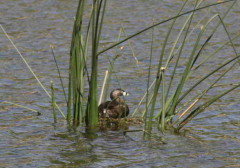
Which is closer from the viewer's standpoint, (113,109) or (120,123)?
(120,123)

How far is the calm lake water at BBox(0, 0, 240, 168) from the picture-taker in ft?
18.0

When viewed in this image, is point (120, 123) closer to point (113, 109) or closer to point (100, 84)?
point (113, 109)

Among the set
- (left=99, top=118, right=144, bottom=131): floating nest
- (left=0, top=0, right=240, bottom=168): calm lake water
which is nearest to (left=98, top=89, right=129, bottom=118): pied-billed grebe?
(left=99, top=118, right=144, bottom=131): floating nest

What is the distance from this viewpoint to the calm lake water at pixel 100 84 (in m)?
5.50

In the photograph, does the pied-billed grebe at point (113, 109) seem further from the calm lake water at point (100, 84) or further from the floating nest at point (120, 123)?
the calm lake water at point (100, 84)

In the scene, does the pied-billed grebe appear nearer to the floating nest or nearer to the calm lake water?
the floating nest

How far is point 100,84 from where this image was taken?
836cm

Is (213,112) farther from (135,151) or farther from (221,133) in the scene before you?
(135,151)

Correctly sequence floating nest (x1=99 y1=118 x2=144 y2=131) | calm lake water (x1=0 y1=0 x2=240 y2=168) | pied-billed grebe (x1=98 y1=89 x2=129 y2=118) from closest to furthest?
1. calm lake water (x1=0 y1=0 x2=240 y2=168)
2. floating nest (x1=99 y1=118 x2=144 y2=131)
3. pied-billed grebe (x1=98 y1=89 x2=129 y2=118)

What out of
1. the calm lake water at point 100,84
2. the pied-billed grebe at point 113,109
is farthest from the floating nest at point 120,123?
the calm lake water at point 100,84

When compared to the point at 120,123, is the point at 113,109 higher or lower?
higher

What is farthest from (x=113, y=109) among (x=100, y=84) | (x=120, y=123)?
(x=100, y=84)

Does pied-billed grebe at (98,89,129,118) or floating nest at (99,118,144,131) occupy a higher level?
pied-billed grebe at (98,89,129,118)

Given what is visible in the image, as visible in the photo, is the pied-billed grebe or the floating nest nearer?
the floating nest
